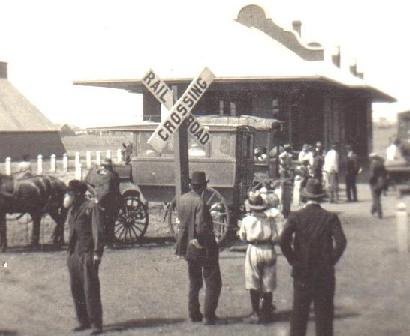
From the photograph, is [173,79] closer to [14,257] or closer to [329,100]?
[329,100]

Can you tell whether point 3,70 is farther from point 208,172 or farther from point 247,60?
point 208,172

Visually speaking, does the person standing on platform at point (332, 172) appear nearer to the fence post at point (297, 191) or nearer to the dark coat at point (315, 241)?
the fence post at point (297, 191)

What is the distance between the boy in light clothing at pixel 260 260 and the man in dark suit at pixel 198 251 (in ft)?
1.22

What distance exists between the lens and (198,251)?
29.8 ft

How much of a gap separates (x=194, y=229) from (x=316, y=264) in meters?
2.31

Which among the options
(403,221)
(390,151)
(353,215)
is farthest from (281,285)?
(390,151)

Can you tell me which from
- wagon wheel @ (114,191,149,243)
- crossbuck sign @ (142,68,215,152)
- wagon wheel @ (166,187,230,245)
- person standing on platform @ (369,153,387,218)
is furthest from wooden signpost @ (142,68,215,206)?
person standing on platform @ (369,153,387,218)

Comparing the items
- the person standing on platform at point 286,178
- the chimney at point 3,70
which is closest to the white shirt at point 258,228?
the person standing on platform at point 286,178

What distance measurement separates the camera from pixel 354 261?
1368cm

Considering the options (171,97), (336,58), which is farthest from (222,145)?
(336,58)

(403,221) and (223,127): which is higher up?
(223,127)

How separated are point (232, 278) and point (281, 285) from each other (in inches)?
34.5

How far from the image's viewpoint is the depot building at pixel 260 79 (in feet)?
106

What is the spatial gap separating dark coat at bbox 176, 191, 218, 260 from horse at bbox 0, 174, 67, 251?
7020 mm
